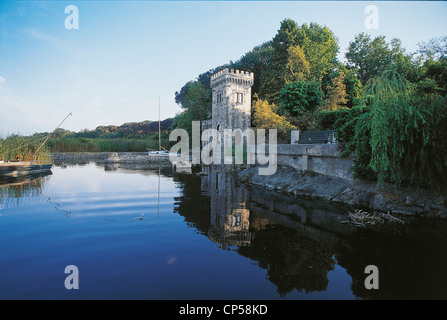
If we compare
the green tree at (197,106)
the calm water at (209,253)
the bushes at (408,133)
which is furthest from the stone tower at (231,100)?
the bushes at (408,133)

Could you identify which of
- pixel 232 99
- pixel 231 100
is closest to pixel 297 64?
pixel 232 99

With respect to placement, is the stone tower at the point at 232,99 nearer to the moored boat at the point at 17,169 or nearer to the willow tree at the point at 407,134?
the moored boat at the point at 17,169

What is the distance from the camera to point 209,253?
6.68 meters

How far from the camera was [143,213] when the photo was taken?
1028cm

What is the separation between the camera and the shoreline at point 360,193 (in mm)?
9711

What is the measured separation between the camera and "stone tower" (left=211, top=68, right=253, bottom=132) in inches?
1448

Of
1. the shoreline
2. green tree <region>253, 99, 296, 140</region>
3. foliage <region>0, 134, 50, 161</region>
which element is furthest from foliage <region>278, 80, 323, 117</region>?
foliage <region>0, 134, 50, 161</region>

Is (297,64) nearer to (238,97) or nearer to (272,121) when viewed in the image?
(238,97)

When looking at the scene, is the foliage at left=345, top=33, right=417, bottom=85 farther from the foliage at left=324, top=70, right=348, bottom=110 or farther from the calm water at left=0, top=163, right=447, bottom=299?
the calm water at left=0, top=163, right=447, bottom=299

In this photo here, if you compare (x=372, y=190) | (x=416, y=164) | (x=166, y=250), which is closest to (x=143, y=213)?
(x=166, y=250)

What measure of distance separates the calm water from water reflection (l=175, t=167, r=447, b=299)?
0.03m

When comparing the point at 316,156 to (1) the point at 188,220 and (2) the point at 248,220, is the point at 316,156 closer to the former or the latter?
(2) the point at 248,220

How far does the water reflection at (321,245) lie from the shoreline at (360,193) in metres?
0.82
